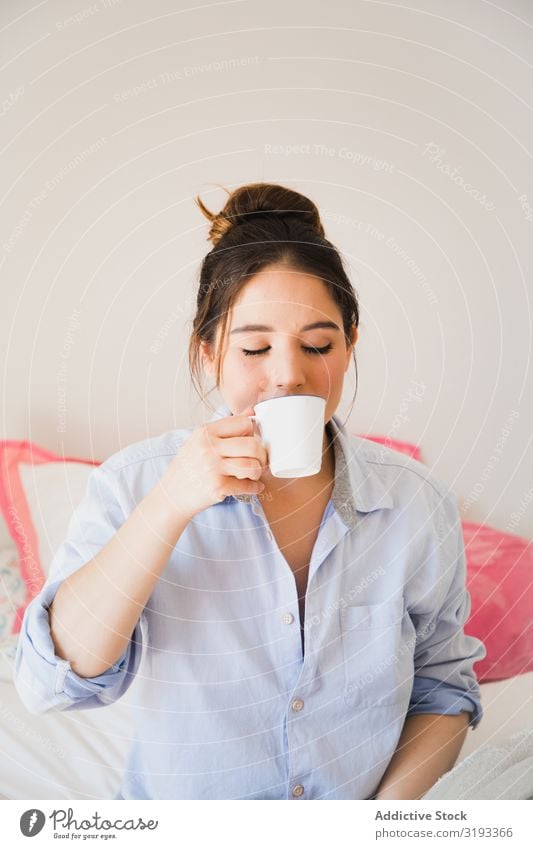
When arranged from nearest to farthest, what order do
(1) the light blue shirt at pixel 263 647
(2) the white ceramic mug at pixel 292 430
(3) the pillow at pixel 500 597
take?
(2) the white ceramic mug at pixel 292 430, (1) the light blue shirt at pixel 263 647, (3) the pillow at pixel 500 597

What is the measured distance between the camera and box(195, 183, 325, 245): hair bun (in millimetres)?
648

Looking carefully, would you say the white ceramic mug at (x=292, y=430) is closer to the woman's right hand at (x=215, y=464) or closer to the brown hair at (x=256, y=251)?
the woman's right hand at (x=215, y=464)

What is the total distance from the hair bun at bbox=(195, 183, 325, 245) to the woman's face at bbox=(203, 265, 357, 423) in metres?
0.06

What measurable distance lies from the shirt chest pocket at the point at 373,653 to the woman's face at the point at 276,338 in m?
0.21

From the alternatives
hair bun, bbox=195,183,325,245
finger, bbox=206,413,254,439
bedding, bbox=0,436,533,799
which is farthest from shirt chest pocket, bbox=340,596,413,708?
hair bun, bbox=195,183,325,245

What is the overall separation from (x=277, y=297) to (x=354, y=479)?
0.64 feet

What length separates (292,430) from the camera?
1.77 feet

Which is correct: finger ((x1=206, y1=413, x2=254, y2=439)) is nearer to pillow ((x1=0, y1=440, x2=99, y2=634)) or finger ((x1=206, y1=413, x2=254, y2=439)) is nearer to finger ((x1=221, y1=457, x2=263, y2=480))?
finger ((x1=221, y1=457, x2=263, y2=480))

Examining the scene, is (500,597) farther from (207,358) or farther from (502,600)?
(207,358)

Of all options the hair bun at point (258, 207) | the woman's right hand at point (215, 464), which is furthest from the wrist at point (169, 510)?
the hair bun at point (258, 207)

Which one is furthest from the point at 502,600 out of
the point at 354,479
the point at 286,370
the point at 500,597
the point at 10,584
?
the point at 10,584

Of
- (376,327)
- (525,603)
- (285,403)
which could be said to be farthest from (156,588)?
(525,603)

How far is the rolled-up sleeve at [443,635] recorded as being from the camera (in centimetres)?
71

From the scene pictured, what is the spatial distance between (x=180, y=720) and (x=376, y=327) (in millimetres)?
387
